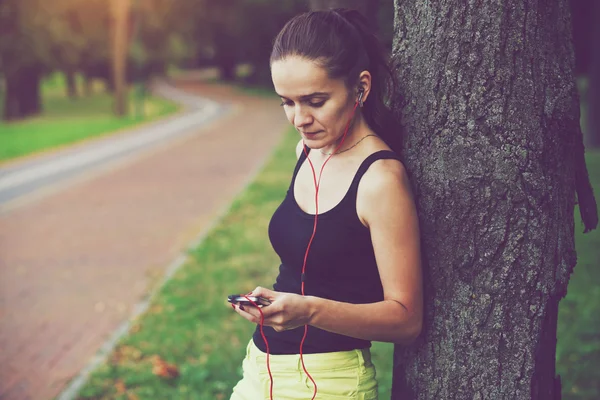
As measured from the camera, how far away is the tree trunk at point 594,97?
48.4 ft

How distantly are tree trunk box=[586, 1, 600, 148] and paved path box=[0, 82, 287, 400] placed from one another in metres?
7.82

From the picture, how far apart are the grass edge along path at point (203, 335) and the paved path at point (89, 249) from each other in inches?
13.9

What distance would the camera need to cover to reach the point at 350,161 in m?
1.84

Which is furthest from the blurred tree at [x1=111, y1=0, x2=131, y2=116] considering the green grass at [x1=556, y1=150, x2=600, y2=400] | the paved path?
the green grass at [x1=556, y1=150, x2=600, y2=400]

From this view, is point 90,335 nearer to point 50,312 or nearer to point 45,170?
point 50,312

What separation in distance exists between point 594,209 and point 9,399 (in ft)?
12.6

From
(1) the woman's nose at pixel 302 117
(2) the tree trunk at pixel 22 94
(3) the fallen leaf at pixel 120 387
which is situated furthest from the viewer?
(2) the tree trunk at pixel 22 94

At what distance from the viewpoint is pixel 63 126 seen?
22.8 metres

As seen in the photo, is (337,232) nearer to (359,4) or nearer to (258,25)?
(359,4)

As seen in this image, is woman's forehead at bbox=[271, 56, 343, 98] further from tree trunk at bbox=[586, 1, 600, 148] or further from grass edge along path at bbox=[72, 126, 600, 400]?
tree trunk at bbox=[586, 1, 600, 148]

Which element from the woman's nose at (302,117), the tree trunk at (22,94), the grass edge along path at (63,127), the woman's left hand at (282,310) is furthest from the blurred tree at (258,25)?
the woman's left hand at (282,310)

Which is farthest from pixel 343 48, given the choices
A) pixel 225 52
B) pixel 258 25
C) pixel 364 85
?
pixel 225 52

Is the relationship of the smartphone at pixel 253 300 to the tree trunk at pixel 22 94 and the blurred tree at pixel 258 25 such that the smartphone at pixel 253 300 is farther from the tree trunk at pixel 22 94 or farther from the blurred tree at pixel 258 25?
the blurred tree at pixel 258 25

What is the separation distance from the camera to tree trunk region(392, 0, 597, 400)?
183 centimetres
